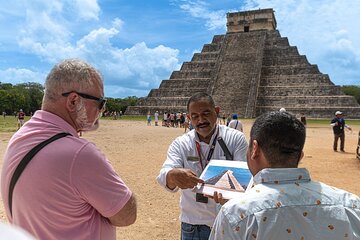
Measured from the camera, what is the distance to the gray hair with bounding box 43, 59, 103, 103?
2076 millimetres

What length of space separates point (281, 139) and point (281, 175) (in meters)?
0.18

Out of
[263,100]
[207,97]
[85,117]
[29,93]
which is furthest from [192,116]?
[29,93]

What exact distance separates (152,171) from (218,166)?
721 cm

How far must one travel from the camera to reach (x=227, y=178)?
8.02 ft

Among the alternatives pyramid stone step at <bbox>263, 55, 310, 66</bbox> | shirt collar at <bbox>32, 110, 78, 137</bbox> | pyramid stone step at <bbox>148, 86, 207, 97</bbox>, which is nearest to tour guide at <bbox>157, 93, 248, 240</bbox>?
shirt collar at <bbox>32, 110, 78, 137</bbox>

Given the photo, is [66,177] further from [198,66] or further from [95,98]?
[198,66]

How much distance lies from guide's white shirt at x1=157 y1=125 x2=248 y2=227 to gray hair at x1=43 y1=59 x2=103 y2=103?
3.93 ft

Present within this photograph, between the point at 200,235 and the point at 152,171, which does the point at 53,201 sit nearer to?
the point at 200,235

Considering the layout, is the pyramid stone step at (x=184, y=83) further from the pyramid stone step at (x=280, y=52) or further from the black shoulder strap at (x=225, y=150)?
the black shoulder strap at (x=225, y=150)

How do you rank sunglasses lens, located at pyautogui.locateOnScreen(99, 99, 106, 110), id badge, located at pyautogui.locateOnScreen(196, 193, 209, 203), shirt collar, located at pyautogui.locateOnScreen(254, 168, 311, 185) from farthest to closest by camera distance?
id badge, located at pyautogui.locateOnScreen(196, 193, 209, 203), sunglasses lens, located at pyautogui.locateOnScreen(99, 99, 106, 110), shirt collar, located at pyautogui.locateOnScreen(254, 168, 311, 185)

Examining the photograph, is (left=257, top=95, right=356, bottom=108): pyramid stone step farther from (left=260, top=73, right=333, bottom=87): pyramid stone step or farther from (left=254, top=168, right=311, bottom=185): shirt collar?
(left=254, top=168, right=311, bottom=185): shirt collar

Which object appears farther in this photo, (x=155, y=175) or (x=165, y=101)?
(x=165, y=101)

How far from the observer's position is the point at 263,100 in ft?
133

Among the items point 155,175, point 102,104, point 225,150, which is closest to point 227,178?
point 225,150
